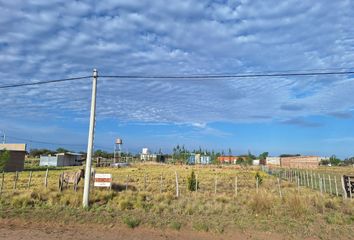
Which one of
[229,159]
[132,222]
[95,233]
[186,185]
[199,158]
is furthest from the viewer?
[229,159]

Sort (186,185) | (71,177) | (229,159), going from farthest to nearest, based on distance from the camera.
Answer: (229,159), (186,185), (71,177)

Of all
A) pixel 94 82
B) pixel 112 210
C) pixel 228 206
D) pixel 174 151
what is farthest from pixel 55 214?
pixel 174 151

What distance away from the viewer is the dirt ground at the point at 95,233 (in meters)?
11.0

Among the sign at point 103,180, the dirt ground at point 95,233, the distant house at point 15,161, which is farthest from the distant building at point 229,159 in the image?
the dirt ground at point 95,233

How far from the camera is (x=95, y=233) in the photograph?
11.6m

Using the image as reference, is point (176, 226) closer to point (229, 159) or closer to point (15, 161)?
point (15, 161)

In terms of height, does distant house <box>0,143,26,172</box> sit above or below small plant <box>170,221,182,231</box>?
above

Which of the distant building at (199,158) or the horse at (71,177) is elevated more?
the distant building at (199,158)

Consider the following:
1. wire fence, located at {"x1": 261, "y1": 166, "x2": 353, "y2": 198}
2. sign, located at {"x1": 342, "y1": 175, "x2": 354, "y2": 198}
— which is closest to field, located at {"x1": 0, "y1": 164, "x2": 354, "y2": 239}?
sign, located at {"x1": 342, "y1": 175, "x2": 354, "y2": 198}

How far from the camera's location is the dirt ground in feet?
36.1

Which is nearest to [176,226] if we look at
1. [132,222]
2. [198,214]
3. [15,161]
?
[132,222]

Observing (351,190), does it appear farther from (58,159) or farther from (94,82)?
(58,159)

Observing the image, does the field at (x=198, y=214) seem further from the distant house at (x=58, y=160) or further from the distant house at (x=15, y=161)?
the distant house at (x=58, y=160)

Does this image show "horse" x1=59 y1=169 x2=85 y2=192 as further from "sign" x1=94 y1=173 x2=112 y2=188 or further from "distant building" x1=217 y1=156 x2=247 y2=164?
"distant building" x1=217 y1=156 x2=247 y2=164
